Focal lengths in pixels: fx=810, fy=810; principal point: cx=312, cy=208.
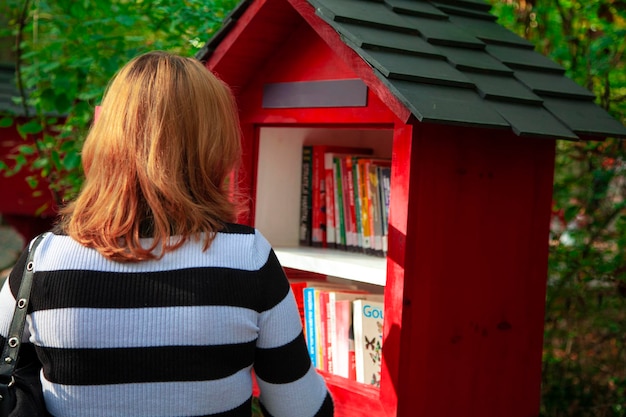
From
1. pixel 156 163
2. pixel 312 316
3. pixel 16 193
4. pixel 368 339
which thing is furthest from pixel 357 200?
pixel 16 193

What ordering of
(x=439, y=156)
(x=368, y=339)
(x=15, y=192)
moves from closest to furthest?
(x=439, y=156) < (x=368, y=339) < (x=15, y=192)

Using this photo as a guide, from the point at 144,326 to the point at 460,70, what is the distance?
1.28 meters

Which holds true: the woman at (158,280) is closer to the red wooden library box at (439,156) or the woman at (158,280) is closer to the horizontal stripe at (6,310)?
the horizontal stripe at (6,310)

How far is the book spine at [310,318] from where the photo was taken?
291cm

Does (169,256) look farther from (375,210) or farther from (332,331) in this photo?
(375,210)

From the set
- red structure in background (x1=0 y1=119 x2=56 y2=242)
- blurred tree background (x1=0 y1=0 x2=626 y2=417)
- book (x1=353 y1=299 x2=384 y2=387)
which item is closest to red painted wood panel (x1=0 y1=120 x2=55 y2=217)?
red structure in background (x1=0 y1=119 x2=56 y2=242)

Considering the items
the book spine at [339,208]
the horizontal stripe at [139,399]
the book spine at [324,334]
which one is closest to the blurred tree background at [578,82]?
the book spine at [339,208]

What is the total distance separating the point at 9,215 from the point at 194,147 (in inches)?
188

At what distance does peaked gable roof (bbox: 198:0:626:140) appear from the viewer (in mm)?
2197

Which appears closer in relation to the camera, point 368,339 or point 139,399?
point 139,399

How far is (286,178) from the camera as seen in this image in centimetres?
326

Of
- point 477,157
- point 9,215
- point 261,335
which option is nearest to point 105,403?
point 261,335

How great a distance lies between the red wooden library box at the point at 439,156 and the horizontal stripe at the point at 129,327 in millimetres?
779

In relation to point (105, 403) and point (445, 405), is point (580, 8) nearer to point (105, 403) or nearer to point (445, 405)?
point (445, 405)
